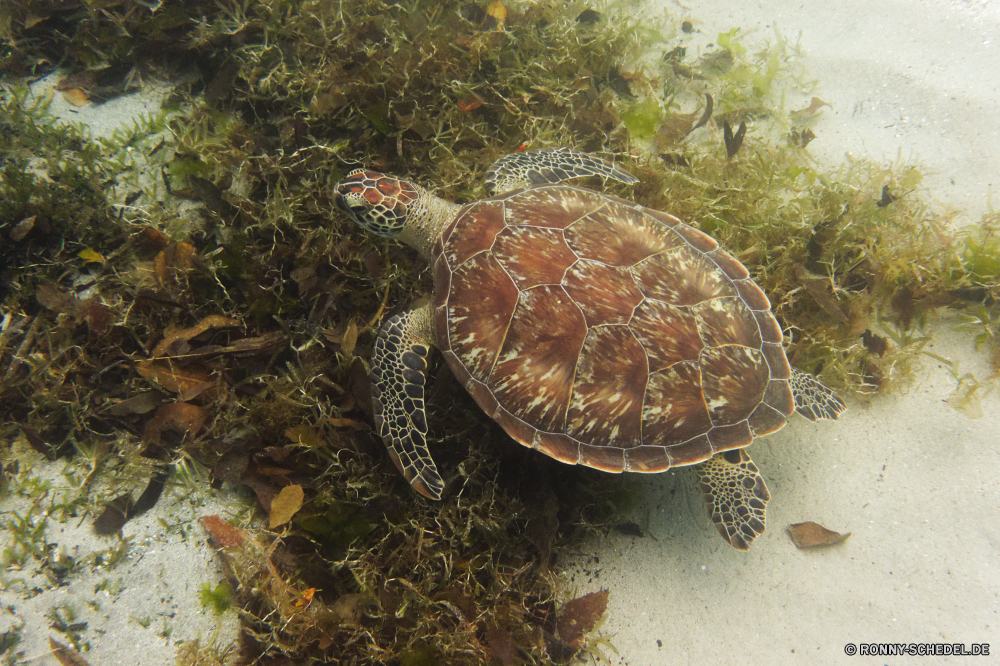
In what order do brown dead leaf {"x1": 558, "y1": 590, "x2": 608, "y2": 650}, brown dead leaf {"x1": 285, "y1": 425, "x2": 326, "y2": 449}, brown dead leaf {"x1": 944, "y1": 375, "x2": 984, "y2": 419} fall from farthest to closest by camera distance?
brown dead leaf {"x1": 944, "y1": 375, "x2": 984, "y2": 419} < brown dead leaf {"x1": 285, "y1": 425, "x2": 326, "y2": 449} < brown dead leaf {"x1": 558, "y1": 590, "x2": 608, "y2": 650}

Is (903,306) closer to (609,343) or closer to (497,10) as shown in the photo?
(609,343)

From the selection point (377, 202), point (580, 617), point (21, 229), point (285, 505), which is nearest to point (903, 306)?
point (580, 617)

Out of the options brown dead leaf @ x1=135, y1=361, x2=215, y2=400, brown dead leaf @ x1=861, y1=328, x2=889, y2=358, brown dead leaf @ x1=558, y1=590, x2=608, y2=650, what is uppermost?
brown dead leaf @ x1=861, y1=328, x2=889, y2=358

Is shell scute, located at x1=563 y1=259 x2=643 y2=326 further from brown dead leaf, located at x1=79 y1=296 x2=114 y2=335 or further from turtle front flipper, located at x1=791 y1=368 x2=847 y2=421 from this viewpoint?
brown dead leaf, located at x1=79 y1=296 x2=114 y2=335

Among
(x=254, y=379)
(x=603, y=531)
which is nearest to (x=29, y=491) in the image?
(x=254, y=379)

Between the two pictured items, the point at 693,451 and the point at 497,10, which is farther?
the point at 497,10

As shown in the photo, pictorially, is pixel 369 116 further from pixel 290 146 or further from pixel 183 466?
pixel 183 466

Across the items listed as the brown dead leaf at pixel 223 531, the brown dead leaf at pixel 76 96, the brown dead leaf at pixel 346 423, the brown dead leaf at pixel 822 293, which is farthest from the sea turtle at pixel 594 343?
the brown dead leaf at pixel 76 96

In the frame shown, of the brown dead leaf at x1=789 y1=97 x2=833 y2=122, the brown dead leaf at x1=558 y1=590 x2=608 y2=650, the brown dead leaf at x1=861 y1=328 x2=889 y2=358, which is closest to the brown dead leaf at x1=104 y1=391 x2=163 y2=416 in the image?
the brown dead leaf at x1=558 y1=590 x2=608 y2=650
